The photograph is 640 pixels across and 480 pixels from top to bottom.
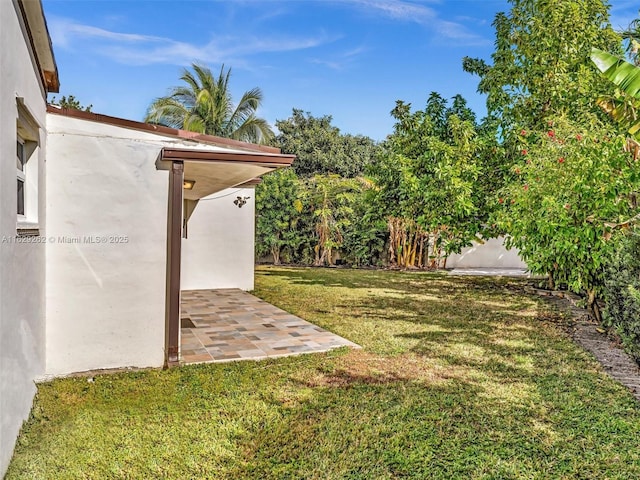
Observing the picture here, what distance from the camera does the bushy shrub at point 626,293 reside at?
7395 millimetres

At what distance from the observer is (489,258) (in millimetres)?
26375

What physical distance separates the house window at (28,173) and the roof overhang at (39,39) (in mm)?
937

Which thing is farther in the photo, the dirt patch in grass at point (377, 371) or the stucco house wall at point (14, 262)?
the dirt patch in grass at point (377, 371)

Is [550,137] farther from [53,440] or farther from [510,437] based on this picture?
[53,440]

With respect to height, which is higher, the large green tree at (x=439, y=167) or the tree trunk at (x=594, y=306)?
the large green tree at (x=439, y=167)

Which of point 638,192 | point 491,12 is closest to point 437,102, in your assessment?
point 491,12

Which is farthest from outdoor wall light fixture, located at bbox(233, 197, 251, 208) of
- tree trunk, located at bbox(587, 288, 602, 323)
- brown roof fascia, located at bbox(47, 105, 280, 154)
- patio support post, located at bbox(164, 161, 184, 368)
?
tree trunk, located at bbox(587, 288, 602, 323)

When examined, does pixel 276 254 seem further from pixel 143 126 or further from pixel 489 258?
pixel 143 126

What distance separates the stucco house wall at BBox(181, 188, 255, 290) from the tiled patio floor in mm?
2593

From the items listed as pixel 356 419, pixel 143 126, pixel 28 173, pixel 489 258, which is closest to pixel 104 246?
pixel 28 173

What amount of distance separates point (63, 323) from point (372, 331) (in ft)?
19.2

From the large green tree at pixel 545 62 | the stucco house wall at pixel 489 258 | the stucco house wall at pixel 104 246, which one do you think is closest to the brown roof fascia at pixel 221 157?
the stucco house wall at pixel 104 246

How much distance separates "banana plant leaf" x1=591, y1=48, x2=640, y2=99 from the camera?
619 centimetres

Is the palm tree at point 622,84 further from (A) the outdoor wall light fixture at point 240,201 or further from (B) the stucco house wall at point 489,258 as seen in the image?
(B) the stucco house wall at point 489,258
